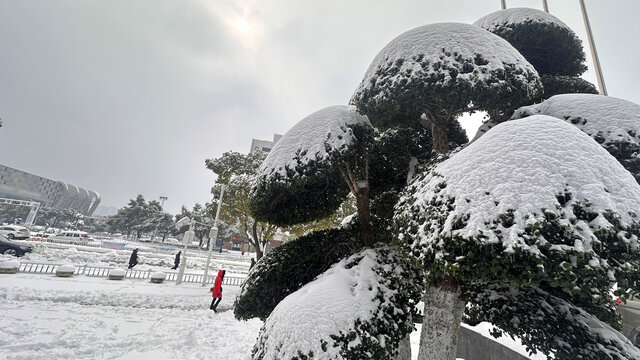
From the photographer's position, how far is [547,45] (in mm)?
5062

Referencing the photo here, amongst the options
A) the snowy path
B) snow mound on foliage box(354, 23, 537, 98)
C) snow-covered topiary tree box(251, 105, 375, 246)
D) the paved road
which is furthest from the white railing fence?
the paved road

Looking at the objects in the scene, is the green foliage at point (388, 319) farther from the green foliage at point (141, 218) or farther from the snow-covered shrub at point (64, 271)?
the green foliage at point (141, 218)

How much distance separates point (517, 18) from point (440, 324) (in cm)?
547

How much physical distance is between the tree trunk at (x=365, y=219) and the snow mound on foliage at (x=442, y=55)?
5.45ft

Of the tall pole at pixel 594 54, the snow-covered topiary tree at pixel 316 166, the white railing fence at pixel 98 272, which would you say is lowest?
the white railing fence at pixel 98 272

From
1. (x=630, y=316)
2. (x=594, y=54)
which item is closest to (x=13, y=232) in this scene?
(x=630, y=316)

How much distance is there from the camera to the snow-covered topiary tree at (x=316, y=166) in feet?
12.8

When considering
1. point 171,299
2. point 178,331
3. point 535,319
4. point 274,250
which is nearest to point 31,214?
point 171,299

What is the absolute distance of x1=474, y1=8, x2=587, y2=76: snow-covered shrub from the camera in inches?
190

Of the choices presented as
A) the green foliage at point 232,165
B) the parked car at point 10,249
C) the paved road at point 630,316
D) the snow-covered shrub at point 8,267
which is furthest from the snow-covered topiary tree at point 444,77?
the parked car at point 10,249

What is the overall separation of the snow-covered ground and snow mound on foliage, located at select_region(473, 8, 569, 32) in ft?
20.2

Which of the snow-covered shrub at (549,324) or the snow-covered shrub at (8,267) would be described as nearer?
the snow-covered shrub at (549,324)

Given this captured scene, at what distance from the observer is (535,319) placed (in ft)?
9.76

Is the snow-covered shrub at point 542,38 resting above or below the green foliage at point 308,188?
above
